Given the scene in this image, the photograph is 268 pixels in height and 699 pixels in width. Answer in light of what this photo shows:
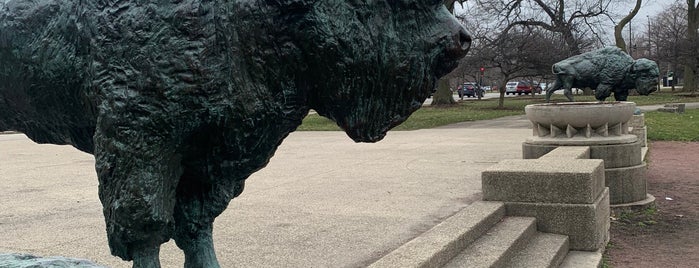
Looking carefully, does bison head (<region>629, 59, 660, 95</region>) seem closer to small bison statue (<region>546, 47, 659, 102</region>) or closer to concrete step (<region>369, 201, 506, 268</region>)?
small bison statue (<region>546, 47, 659, 102</region>)

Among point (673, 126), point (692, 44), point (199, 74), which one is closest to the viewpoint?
point (199, 74)

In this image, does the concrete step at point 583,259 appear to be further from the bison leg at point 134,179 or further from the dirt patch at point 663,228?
the bison leg at point 134,179

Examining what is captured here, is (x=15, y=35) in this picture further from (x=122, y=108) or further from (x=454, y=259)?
(x=454, y=259)

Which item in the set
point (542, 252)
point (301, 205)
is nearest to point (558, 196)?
point (542, 252)

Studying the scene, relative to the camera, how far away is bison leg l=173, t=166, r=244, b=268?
6.06ft

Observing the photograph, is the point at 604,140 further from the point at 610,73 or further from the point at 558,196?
the point at 610,73

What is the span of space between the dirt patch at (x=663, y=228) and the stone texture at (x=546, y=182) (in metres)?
0.64

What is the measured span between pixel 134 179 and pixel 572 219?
469 centimetres

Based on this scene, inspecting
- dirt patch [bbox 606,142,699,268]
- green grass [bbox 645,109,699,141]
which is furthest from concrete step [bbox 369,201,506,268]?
green grass [bbox 645,109,699,141]

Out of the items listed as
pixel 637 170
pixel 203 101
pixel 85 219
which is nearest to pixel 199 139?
pixel 203 101

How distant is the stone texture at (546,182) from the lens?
5293 mm

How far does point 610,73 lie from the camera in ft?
38.3

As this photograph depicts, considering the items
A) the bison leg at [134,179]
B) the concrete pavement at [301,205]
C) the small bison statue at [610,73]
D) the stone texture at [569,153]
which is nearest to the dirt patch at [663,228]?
the stone texture at [569,153]

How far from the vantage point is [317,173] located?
31.9ft
